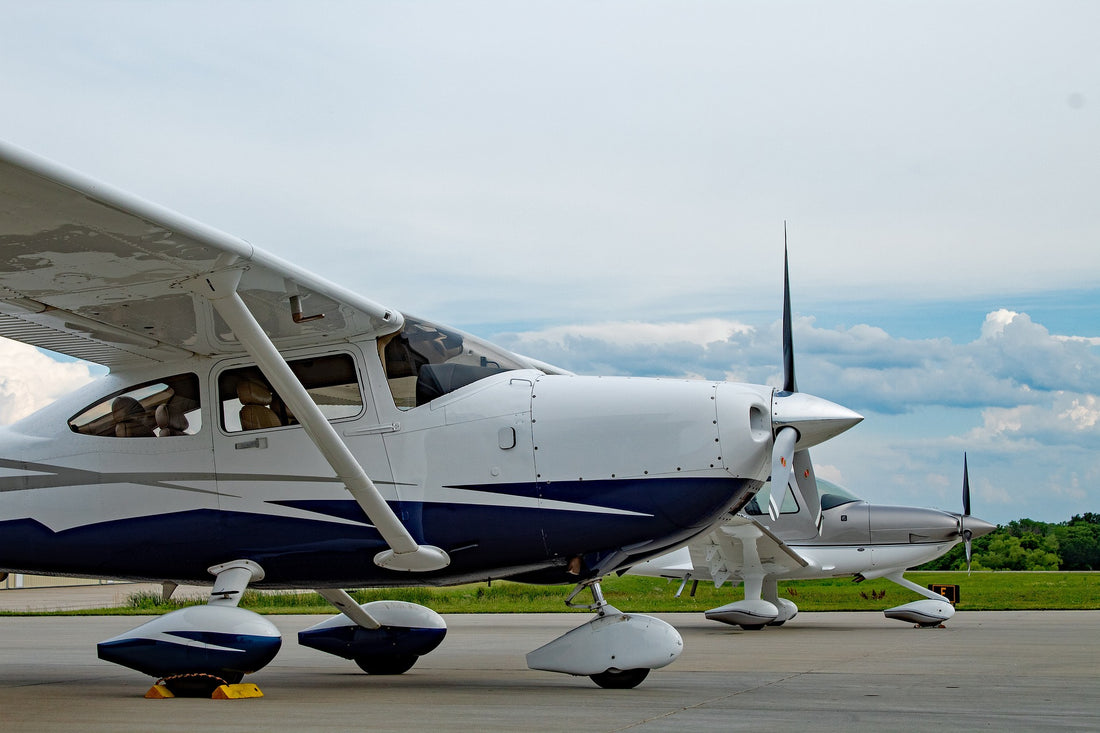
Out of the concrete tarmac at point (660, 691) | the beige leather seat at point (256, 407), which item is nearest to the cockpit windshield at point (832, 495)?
the concrete tarmac at point (660, 691)

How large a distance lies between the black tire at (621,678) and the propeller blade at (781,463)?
63.6 inches

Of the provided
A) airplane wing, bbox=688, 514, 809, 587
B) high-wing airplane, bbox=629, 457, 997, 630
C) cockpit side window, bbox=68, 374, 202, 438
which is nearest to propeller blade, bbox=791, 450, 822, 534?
cockpit side window, bbox=68, 374, 202, 438

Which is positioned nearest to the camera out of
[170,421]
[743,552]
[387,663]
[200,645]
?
[200,645]

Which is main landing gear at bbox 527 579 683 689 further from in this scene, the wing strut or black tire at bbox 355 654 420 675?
black tire at bbox 355 654 420 675

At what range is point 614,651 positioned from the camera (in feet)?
25.8

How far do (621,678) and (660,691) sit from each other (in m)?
0.30

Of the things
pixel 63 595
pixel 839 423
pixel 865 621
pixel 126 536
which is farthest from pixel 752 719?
pixel 63 595

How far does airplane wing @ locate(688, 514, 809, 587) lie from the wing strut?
8329mm

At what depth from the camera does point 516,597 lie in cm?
2855

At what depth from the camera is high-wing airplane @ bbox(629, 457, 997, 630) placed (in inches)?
650

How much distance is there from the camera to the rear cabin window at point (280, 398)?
823 centimetres

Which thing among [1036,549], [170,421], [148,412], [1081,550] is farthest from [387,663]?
[1081,550]

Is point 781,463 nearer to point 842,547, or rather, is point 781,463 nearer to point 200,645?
point 200,645

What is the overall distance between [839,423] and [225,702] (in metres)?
4.68
